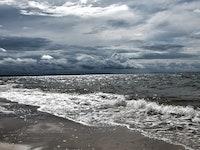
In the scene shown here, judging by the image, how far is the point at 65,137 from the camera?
1499 cm

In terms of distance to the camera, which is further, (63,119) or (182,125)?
(63,119)

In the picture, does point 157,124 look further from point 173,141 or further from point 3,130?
point 3,130

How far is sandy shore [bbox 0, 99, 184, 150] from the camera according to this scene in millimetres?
13281

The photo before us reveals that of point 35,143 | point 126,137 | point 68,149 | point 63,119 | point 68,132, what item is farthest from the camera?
point 63,119

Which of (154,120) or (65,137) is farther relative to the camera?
(154,120)

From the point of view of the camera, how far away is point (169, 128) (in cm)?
1725

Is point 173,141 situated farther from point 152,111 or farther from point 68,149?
point 152,111

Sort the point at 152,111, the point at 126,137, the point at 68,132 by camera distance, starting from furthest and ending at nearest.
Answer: the point at 152,111 → the point at 68,132 → the point at 126,137

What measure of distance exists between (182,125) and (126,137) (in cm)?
453

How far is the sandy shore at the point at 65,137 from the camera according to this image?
43.6ft

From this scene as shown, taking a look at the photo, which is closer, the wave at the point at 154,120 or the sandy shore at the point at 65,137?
the sandy shore at the point at 65,137

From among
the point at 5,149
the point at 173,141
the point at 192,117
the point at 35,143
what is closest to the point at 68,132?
the point at 35,143

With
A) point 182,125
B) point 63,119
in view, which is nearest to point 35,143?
point 63,119

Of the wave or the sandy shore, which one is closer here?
the sandy shore
